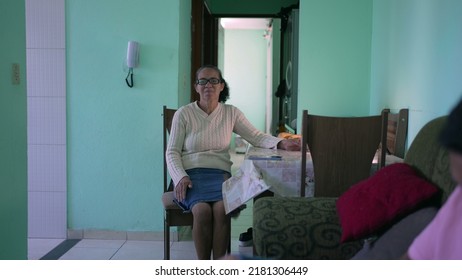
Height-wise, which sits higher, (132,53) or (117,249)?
(132,53)

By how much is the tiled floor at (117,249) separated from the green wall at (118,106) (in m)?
0.14

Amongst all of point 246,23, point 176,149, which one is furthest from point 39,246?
point 246,23

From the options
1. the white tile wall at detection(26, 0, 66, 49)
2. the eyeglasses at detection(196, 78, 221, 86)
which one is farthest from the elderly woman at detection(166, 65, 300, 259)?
the white tile wall at detection(26, 0, 66, 49)

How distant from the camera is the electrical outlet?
227cm

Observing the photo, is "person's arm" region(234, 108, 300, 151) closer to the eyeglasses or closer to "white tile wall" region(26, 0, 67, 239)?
the eyeglasses

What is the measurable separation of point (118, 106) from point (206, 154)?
42.5 inches

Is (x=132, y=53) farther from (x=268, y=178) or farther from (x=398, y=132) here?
(x=398, y=132)

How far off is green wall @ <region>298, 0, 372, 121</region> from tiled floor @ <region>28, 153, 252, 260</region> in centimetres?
125

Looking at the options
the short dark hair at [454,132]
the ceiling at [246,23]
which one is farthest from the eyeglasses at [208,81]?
the ceiling at [246,23]

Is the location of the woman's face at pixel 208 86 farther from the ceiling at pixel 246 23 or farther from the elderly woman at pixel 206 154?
the ceiling at pixel 246 23

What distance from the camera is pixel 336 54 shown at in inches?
135

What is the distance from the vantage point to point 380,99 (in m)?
3.10

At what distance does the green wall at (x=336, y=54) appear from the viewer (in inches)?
133

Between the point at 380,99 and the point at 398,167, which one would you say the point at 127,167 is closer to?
the point at 380,99
